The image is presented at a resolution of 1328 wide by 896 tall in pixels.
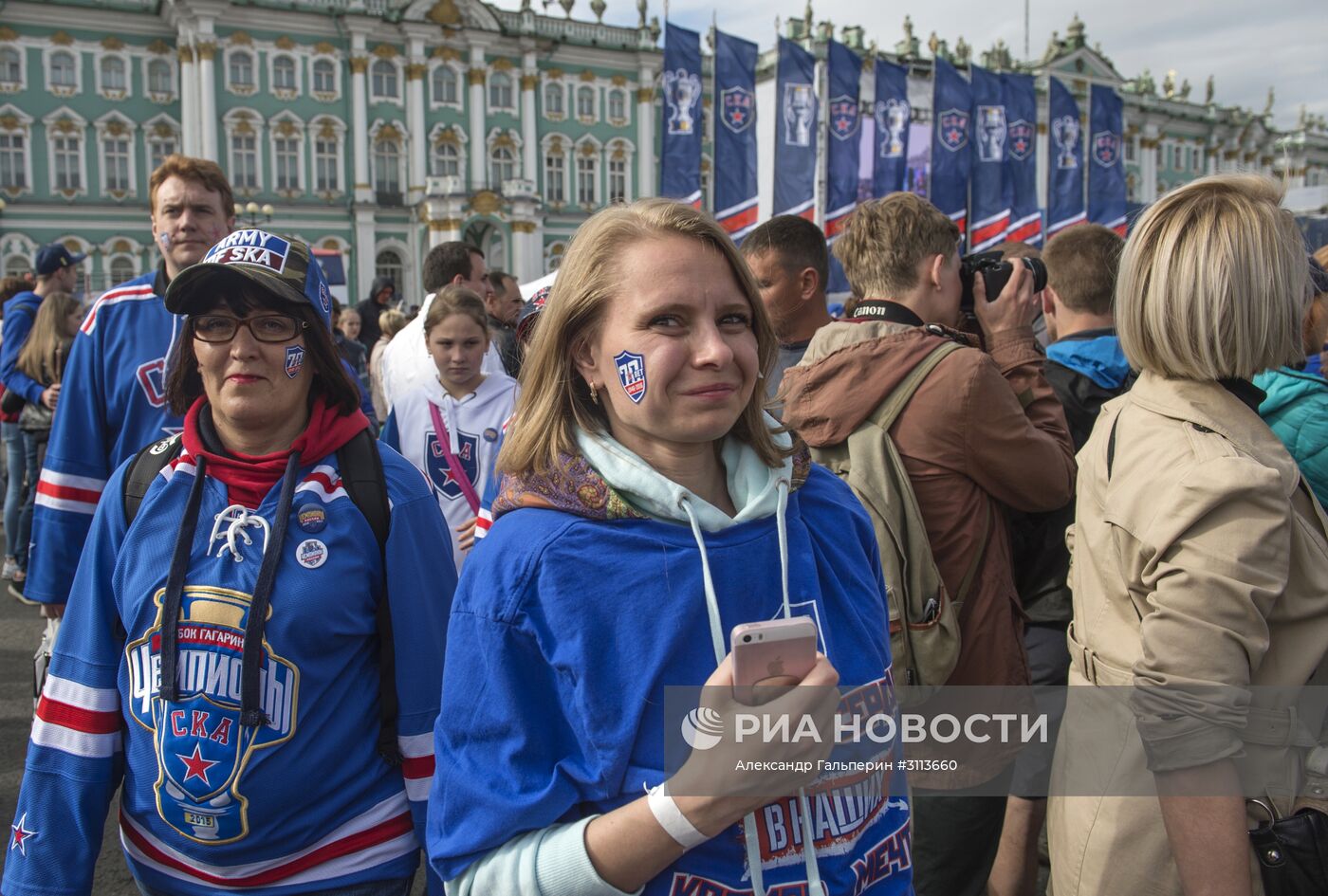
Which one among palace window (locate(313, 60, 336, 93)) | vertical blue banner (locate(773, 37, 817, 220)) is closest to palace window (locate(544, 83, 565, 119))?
palace window (locate(313, 60, 336, 93))

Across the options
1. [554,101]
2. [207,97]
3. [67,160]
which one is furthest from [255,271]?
[554,101]

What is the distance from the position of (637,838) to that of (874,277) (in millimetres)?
1899

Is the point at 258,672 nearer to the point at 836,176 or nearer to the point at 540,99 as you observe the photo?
the point at 836,176

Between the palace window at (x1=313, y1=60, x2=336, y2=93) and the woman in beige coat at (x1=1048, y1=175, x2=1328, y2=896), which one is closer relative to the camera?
the woman in beige coat at (x1=1048, y1=175, x2=1328, y2=896)

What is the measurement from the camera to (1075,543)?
2080 millimetres

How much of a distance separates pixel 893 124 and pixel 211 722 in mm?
22429

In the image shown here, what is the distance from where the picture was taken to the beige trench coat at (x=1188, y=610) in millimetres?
1623

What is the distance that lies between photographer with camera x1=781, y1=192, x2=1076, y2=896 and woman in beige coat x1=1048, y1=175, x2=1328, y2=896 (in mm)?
474

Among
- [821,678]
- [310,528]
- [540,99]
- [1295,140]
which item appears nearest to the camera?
[821,678]

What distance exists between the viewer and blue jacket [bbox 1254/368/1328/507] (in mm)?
2641

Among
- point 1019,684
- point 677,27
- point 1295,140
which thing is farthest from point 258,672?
point 1295,140

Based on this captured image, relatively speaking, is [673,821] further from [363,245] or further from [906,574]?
[363,245]

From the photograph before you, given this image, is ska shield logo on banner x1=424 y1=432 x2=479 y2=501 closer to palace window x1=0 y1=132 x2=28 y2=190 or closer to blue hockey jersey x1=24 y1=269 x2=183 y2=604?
blue hockey jersey x1=24 y1=269 x2=183 y2=604

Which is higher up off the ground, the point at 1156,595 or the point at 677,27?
the point at 677,27
